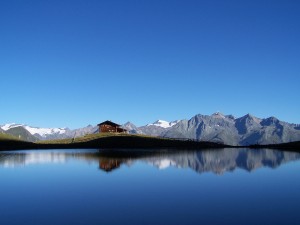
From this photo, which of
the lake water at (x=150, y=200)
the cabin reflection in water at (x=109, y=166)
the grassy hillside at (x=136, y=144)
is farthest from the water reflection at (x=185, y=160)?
the grassy hillside at (x=136, y=144)

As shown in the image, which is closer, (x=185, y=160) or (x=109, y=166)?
(x=109, y=166)

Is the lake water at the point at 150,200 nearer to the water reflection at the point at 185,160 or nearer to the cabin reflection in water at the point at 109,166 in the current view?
the cabin reflection in water at the point at 109,166

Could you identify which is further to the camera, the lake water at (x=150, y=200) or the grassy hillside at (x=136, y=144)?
the grassy hillside at (x=136, y=144)

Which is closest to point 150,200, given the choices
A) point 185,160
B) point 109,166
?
point 109,166

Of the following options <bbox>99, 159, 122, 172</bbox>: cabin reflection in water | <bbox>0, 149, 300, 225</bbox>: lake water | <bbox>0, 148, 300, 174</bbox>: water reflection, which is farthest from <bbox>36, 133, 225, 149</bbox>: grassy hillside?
<bbox>0, 149, 300, 225</bbox>: lake water

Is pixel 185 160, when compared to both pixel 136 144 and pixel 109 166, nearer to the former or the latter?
pixel 109 166

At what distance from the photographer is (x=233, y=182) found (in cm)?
3675

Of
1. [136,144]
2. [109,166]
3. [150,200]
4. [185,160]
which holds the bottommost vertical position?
[150,200]

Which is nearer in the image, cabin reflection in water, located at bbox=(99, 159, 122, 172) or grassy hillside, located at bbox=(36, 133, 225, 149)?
cabin reflection in water, located at bbox=(99, 159, 122, 172)

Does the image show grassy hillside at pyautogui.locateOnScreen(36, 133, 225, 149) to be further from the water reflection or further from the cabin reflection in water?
the cabin reflection in water

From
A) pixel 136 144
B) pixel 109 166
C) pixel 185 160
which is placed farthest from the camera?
pixel 136 144

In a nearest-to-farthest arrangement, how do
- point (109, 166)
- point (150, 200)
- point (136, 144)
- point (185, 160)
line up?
point (150, 200) < point (109, 166) < point (185, 160) < point (136, 144)

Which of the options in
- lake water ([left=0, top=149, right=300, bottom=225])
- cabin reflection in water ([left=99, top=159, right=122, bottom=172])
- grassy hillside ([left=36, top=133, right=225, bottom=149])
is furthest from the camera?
grassy hillside ([left=36, top=133, right=225, bottom=149])

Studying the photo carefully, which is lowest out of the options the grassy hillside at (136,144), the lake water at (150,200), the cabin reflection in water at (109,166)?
the lake water at (150,200)
